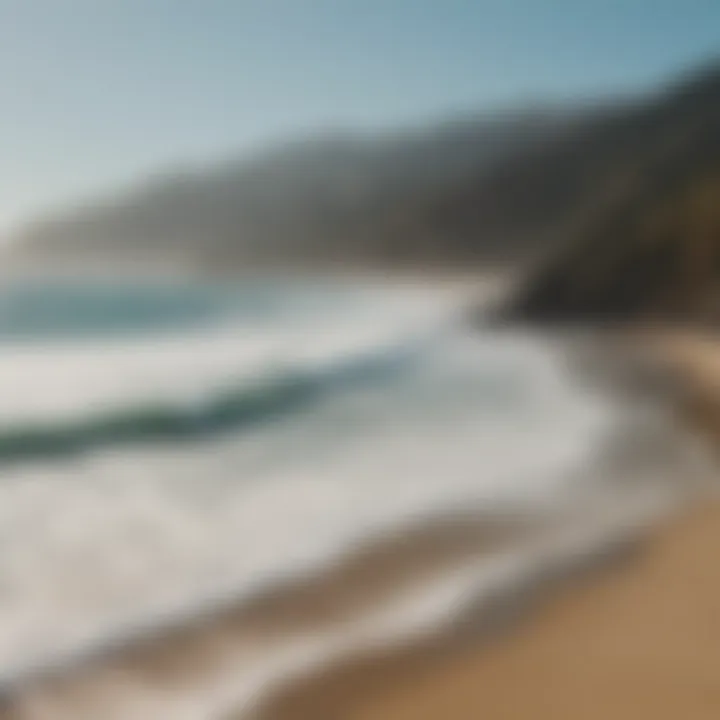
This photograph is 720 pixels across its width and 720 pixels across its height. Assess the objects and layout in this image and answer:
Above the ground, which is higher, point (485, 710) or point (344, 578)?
point (344, 578)

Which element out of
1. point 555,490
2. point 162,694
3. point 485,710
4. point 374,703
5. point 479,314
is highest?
point 479,314

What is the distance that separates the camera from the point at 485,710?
5.58 ft

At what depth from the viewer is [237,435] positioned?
15.0 feet

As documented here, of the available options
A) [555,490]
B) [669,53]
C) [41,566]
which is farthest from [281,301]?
[41,566]

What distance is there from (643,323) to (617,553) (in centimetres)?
603

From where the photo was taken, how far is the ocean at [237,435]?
8.42 feet

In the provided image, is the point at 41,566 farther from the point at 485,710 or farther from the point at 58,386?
the point at 58,386

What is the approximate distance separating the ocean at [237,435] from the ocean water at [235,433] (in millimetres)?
12

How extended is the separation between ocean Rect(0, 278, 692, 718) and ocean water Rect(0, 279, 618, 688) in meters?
0.01

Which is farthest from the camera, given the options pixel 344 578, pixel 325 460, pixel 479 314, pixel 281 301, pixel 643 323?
pixel 643 323

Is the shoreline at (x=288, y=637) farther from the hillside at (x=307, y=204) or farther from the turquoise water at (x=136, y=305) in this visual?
the turquoise water at (x=136, y=305)

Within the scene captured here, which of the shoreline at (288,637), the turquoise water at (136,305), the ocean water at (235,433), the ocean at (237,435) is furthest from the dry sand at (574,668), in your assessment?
the turquoise water at (136,305)

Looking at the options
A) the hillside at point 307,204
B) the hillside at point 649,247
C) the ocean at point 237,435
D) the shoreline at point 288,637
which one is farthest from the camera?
the hillside at point 649,247

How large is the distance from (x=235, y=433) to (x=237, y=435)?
65 mm
